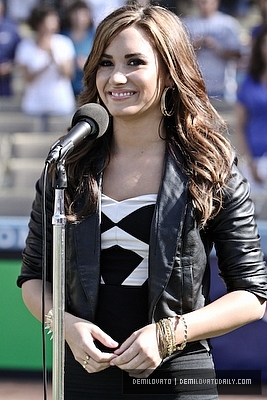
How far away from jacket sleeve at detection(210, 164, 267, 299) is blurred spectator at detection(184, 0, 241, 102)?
5184 mm

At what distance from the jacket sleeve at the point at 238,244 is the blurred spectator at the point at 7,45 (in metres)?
6.08

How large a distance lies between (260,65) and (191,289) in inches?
184

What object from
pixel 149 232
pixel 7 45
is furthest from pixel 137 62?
pixel 7 45

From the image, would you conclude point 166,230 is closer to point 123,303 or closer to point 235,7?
point 123,303

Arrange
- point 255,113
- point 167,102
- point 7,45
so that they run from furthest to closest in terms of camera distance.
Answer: point 7,45, point 255,113, point 167,102

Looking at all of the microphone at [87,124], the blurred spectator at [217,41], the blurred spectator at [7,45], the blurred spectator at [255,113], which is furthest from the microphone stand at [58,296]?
the blurred spectator at [7,45]

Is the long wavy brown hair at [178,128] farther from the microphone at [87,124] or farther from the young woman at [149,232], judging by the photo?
the microphone at [87,124]

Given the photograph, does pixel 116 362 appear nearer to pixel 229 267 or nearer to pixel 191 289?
pixel 191 289

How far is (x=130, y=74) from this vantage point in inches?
90.4

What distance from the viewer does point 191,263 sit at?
2.22m

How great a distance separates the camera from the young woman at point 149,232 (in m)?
2.19

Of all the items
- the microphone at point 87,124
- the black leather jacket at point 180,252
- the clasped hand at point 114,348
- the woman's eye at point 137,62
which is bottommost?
the clasped hand at point 114,348

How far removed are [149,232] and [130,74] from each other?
0.46m

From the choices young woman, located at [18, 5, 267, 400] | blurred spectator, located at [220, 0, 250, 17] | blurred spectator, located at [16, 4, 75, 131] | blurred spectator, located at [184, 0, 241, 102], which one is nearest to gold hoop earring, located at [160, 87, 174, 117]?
young woman, located at [18, 5, 267, 400]
